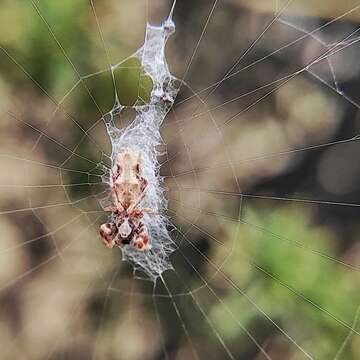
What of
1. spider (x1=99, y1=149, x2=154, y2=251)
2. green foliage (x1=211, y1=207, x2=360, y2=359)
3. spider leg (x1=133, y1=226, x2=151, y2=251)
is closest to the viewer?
Result: green foliage (x1=211, y1=207, x2=360, y2=359)

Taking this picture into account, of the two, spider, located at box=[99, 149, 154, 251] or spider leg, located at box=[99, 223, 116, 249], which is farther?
spider leg, located at box=[99, 223, 116, 249]

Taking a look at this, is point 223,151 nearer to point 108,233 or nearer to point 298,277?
point 298,277

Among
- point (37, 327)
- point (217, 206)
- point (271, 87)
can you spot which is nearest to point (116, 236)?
point (217, 206)

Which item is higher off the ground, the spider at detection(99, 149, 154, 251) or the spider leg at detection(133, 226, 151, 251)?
the spider at detection(99, 149, 154, 251)

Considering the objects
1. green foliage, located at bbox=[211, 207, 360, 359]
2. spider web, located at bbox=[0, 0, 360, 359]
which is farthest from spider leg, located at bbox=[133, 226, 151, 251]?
green foliage, located at bbox=[211, 207, 360, 359]

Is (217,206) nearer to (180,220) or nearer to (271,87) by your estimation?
(180,220)

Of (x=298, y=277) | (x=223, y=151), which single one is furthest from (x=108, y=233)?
(x=298, y=277)

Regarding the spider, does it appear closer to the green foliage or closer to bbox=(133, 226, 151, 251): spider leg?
bbox=(133, 226, 151, 251): spider leg
